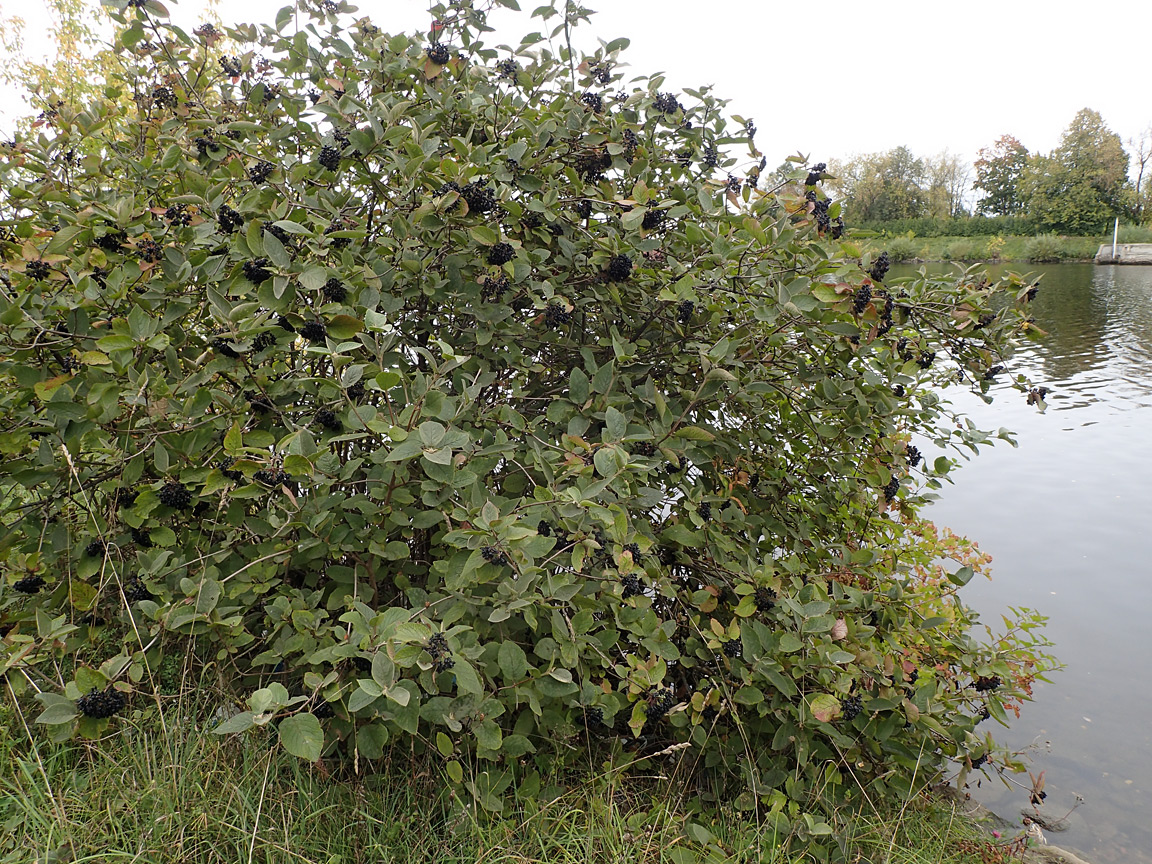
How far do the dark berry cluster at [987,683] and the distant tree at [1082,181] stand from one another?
62.7 metres

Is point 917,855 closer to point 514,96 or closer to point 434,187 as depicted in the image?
point 434,187

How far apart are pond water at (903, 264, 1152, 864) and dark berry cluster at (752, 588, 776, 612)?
172 centimetres

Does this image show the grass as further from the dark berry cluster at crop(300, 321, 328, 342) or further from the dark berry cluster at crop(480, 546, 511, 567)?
the dark berry cluster at crop(300, 321, 328, 342)

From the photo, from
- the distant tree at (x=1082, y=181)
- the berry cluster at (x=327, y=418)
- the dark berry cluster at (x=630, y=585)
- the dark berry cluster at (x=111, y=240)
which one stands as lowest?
the dark berry cluster at (x=630, y=585)

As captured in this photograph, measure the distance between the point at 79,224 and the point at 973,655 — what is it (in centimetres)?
345

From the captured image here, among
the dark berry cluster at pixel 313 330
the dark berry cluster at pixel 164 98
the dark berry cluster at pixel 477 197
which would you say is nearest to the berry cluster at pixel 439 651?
the dark berry cluster at pixel 313 330

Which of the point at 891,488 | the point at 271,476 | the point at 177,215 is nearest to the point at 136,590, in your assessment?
the point at 271,476

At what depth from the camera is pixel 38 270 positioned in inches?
80.3

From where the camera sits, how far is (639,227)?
7.66 feet

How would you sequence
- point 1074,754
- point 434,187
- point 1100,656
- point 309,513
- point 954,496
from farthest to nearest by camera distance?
point 954,496, point 1100,656, point 1074,754, point 434,187, point 309,513

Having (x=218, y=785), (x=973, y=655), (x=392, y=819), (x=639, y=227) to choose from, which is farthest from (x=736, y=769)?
(x=639, y=227)

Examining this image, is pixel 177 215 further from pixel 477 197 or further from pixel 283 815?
pixel 283 815

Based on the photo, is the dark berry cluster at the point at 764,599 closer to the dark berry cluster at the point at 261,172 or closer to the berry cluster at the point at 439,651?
the berry cluster at the point at 439,651

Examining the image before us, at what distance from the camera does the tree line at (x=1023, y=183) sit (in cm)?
5209
